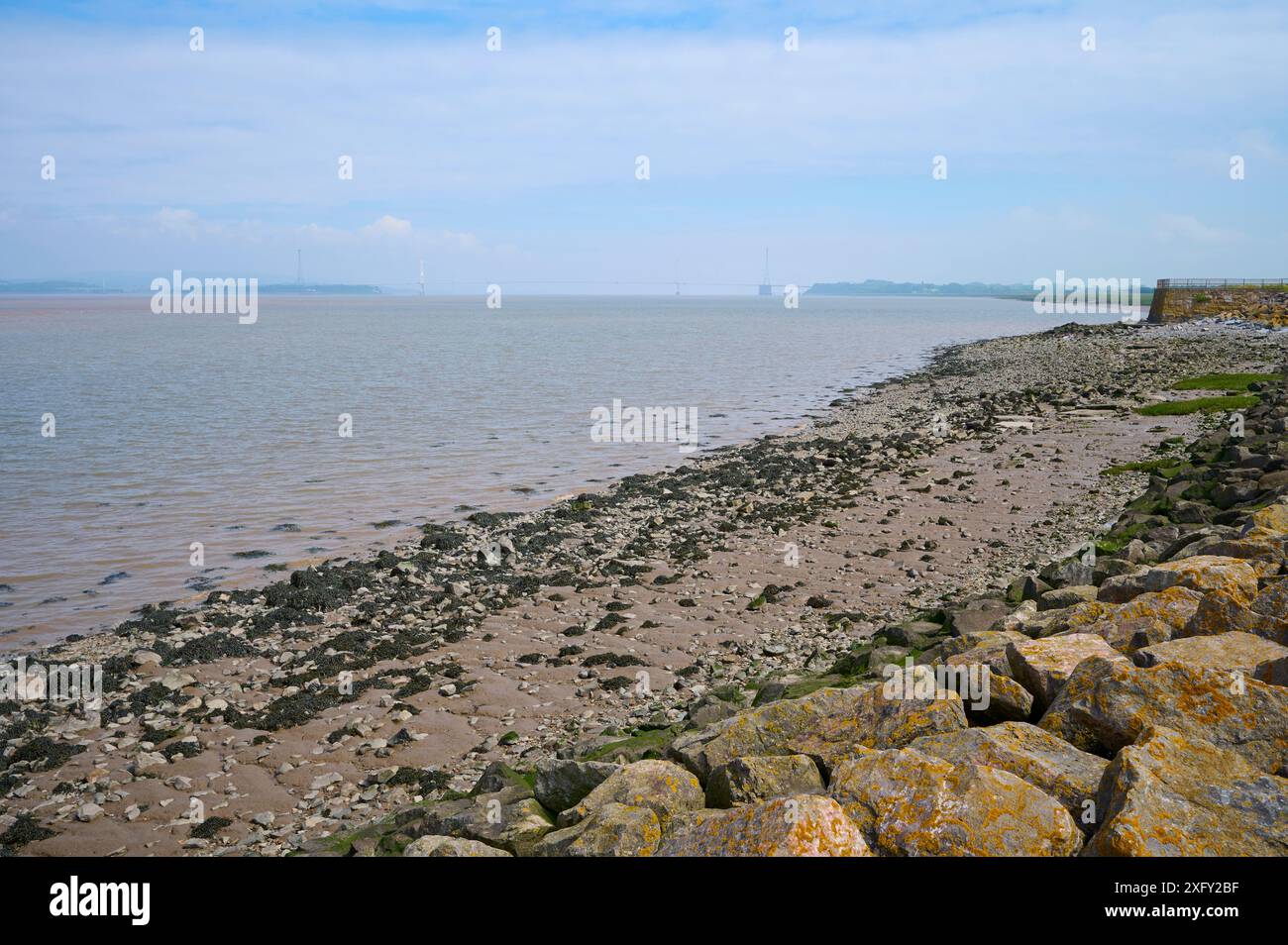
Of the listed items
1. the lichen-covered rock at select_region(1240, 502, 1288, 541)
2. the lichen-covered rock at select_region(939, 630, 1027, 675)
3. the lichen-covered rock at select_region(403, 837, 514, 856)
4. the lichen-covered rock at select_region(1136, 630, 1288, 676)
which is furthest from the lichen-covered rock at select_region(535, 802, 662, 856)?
Answer: the lichen-covered rock at select_region(1240, 502, 1288, 541)

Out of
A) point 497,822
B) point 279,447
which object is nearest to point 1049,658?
point 497,822

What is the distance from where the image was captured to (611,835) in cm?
561

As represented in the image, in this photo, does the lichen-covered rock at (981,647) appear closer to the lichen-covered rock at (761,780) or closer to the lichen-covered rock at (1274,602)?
the lichen-covered rock at (1274,602)

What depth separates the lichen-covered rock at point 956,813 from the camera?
489 centimetres

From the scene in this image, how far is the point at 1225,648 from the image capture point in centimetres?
660

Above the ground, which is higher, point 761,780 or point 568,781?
point 761,780

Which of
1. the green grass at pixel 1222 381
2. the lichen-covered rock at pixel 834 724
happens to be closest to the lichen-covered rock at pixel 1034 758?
the lichen-covered rock at pixel 834 724

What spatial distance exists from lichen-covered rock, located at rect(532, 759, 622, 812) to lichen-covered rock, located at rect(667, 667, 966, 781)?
2.15 ft

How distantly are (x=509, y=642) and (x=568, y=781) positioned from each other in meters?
7.22

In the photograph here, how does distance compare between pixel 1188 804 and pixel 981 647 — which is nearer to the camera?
pixel 1188 804

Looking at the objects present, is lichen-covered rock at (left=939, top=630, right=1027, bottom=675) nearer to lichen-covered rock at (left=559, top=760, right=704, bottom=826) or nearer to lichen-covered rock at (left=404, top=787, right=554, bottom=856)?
lichen-covered rock at (left=559, top=760, right=704, bottom=826)

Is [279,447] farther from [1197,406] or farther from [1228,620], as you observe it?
[1197,406]
